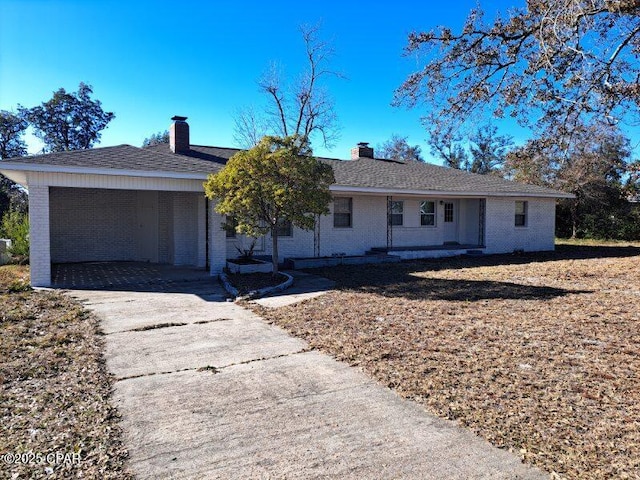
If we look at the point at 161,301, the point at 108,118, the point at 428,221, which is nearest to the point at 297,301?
the point at 161,301

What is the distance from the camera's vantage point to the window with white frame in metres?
19.7

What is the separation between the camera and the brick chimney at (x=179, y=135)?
1466 centimetres

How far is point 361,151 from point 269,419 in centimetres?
1987

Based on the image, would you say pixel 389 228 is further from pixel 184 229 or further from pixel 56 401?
pixel 56 401

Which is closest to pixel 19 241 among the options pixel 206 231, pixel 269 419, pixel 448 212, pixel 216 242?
pixel 206 231

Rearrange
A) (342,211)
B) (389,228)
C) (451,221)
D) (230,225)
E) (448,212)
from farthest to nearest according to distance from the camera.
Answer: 1. (451,221)
2. (448,212)
3. (389,228)
4. (342,211)
5. (230,225)

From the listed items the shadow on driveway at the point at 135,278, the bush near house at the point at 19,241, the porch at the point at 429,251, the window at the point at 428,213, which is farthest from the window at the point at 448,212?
the bush near house at the point at 19,241

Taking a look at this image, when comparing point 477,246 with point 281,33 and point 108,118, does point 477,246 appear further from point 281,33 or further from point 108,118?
point 108,118

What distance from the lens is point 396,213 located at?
17516 millimetres

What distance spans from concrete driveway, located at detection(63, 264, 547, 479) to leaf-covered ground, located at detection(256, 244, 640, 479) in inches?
12.9

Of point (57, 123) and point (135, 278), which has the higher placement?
point (57, 123)

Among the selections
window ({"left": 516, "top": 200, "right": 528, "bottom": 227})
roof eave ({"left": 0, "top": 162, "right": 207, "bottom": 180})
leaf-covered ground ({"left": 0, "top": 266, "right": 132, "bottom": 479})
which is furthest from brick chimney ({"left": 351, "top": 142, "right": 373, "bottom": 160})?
leaf-covered ground ({"left": 0, "top": 266, "right": 132, "bottom": 479})

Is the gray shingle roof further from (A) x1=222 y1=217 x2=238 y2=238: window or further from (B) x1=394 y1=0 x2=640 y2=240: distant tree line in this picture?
(B) x1=394 y1=0 x2=640 y2=240: distant tree line

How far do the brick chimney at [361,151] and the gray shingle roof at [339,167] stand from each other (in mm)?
1240
